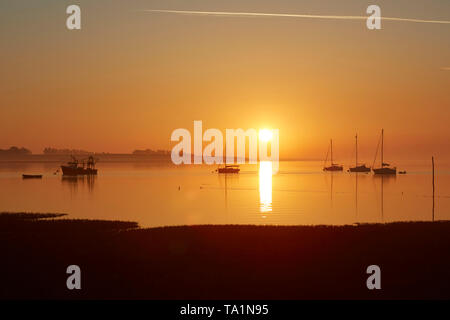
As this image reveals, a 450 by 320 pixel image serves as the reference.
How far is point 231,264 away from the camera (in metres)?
20.6

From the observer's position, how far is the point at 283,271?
19359mm

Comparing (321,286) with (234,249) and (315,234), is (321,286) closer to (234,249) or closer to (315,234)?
(234,249)

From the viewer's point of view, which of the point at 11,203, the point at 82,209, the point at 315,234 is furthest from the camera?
the point at 11,203

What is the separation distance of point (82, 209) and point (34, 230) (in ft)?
94.6

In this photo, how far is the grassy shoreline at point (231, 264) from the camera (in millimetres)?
16531

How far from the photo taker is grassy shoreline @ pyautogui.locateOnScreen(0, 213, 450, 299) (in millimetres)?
16531

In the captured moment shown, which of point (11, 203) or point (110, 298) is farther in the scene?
point (11, 203)

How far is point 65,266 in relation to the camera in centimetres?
2020

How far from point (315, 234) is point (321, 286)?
12.8 m

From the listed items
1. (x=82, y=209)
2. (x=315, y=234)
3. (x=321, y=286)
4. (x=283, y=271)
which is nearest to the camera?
(x=321, y=286)
